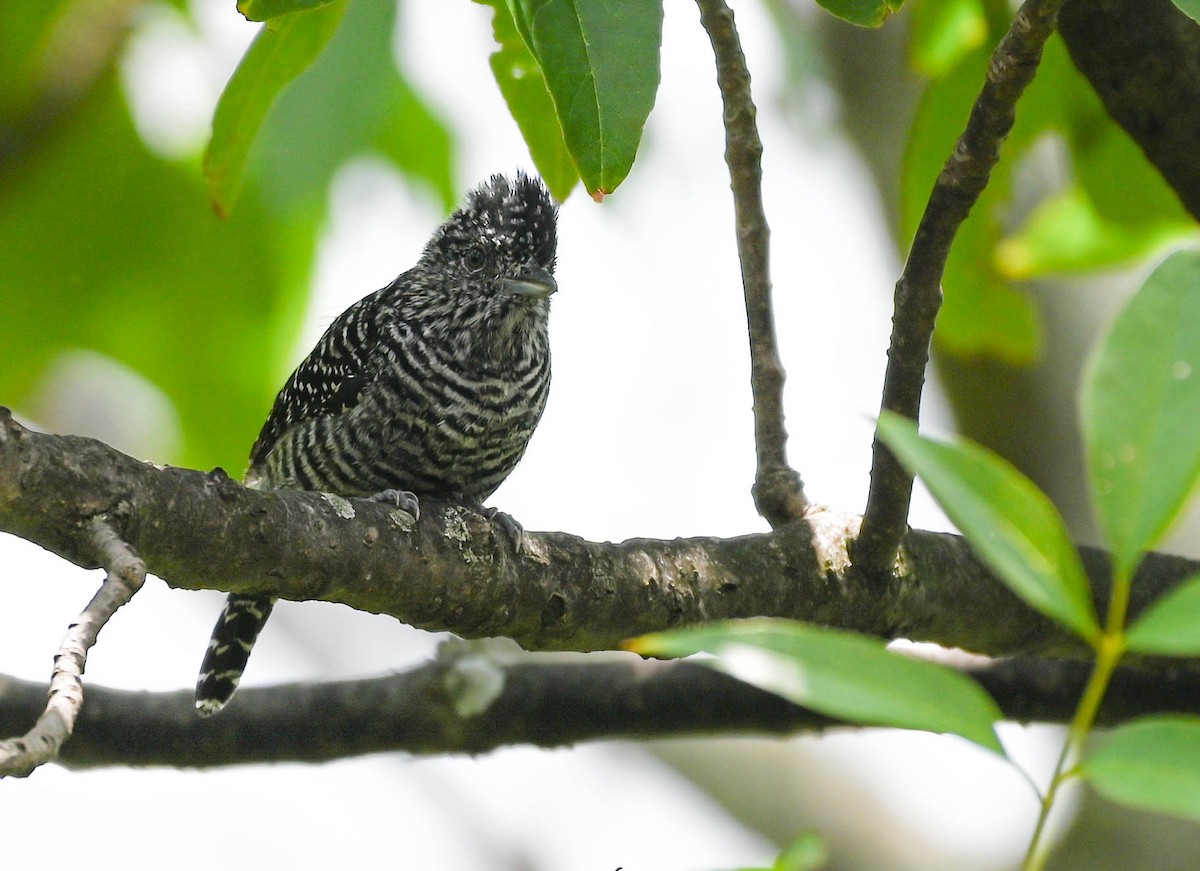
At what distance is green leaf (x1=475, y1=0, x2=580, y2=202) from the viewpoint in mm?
2561

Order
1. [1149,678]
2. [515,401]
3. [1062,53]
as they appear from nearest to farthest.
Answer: [1062,53]
[1149,678]
[515,401]

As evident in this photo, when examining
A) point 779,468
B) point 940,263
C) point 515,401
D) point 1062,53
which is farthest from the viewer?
point 515,401

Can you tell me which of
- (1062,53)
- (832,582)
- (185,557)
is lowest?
(185,557)

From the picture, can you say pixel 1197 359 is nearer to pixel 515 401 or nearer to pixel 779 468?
pixel 779 468

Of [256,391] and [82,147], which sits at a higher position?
[82,147]

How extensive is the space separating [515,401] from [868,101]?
3035 millimetres

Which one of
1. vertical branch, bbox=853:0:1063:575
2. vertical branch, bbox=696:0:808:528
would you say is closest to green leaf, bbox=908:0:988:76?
vertical branch, bbox=696:0:808:528

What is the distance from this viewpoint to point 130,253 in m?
3.47

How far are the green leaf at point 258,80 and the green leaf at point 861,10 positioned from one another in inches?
34.0

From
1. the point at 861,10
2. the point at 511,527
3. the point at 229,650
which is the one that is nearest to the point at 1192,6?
A: the point at 861,10

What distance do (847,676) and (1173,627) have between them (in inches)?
8.0

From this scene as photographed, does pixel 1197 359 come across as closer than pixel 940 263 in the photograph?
Yes

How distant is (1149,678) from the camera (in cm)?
349

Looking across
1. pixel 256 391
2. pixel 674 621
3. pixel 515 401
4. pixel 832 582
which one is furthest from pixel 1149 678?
pixel 256 391
